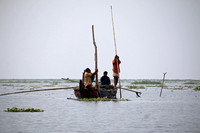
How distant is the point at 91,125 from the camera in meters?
15.9

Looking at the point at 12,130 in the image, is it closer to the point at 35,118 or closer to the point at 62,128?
the point at 62,128

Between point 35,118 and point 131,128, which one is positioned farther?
point 35,118

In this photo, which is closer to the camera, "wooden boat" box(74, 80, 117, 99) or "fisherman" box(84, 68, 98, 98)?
"fisherman" box(84, 68, 98, 98)

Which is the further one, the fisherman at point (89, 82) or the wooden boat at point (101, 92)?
the wooden boat at point (101, 92)

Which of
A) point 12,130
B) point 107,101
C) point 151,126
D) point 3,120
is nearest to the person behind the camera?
point 12,130

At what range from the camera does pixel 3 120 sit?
16.9 m

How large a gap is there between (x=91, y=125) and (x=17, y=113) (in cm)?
478

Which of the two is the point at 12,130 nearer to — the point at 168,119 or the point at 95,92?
the point at 168,119

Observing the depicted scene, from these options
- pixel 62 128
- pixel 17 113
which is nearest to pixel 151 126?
pixel 62 128

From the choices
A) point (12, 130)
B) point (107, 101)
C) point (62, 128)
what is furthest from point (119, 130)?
point (107, 101)

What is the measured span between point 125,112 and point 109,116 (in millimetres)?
1949

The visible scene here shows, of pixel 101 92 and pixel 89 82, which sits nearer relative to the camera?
pixel 89 82

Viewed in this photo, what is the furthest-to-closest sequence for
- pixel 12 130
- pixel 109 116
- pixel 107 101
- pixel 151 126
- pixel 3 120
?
pixel 107 101
pixel 109 116
pixel 3 120
pixel 151 126
pixel 12 130

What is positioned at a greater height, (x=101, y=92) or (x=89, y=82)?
(x=89, y=82)
